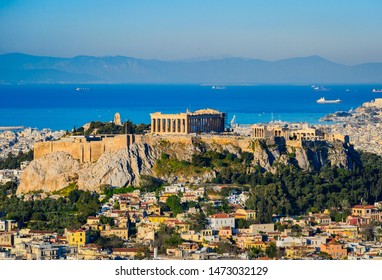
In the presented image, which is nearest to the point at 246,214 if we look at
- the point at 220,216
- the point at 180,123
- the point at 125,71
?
the point at 220,216

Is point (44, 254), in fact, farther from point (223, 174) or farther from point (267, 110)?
point (267, 110)

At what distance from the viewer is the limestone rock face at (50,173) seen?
40750 millimetres

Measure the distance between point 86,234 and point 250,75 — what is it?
124718mm

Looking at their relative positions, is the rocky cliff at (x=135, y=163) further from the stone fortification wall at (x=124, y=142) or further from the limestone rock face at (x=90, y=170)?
the stone fortification wall at (x=124, y=142)

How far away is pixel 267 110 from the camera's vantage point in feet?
305

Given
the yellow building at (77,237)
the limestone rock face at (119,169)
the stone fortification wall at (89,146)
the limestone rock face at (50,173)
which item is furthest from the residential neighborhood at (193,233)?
the stone fortification wall at (89,146)

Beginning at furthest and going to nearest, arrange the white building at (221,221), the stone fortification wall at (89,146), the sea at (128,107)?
the sea at (128,107) → the stone fortification wall at (89,146) → the white building at (221,221)

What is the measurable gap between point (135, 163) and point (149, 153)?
2.53 feet

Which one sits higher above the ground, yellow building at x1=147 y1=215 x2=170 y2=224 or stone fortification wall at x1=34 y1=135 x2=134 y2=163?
stone fortification wall at x1=34 y1=135 x2=134 y2=163

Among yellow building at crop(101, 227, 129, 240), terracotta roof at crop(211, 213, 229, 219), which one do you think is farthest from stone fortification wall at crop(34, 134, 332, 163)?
yellow building at crop(101, 227, 129, 240)

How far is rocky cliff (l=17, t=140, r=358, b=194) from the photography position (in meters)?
39.8

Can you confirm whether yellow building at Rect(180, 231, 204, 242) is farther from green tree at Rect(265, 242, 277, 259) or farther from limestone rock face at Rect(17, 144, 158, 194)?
limestone rock face at Rect(17, 144, 158, 194)

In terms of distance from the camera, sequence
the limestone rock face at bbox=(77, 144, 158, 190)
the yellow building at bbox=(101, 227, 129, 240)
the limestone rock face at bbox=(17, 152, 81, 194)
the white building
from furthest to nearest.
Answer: the limestone rock face at bbox=(17, 152, 81, 194) → the limestone rock face at bbox=(77, 144, 158, 190) → the white building → the yellow building at bbox=(101, 227, 129, 240)
